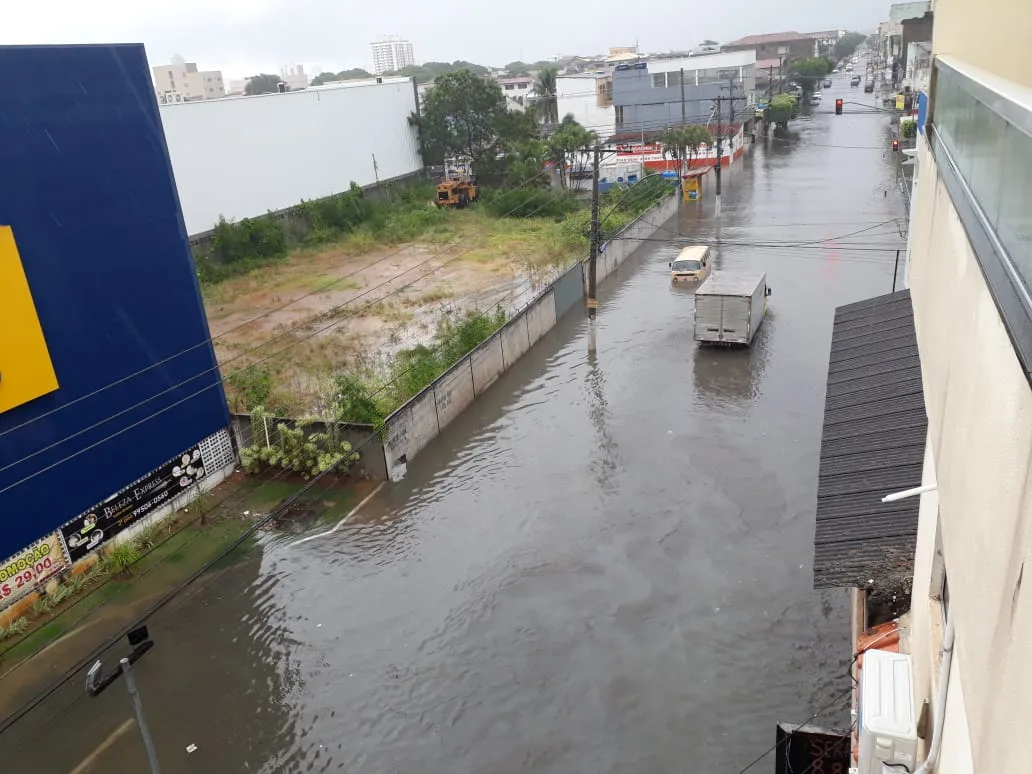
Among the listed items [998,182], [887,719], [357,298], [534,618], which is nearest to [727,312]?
[534,618]

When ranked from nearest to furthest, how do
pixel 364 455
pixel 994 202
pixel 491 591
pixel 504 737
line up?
pixel 994 202, pixel 504 737, pixel 491 591, pixel 364 455

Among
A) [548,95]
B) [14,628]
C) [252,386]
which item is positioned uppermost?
[548,95]

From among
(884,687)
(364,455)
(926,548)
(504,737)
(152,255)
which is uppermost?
(152,255)

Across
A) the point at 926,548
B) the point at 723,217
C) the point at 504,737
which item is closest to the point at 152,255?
the point at 504,737

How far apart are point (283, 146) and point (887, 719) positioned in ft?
143

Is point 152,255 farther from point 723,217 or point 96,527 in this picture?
point 723,217

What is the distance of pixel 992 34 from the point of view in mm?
4199

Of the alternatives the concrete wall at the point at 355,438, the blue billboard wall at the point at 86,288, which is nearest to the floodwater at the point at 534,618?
the concrete wall at the point at 355,438

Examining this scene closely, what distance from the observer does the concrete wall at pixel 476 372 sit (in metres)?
18.7

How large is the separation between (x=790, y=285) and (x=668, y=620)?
830 inches

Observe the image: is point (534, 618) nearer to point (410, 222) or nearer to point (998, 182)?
point (998, 182)

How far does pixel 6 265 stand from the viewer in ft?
42.0

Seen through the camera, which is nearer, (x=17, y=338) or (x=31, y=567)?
(x=17, y=338)

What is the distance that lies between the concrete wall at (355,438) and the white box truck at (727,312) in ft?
36.6
